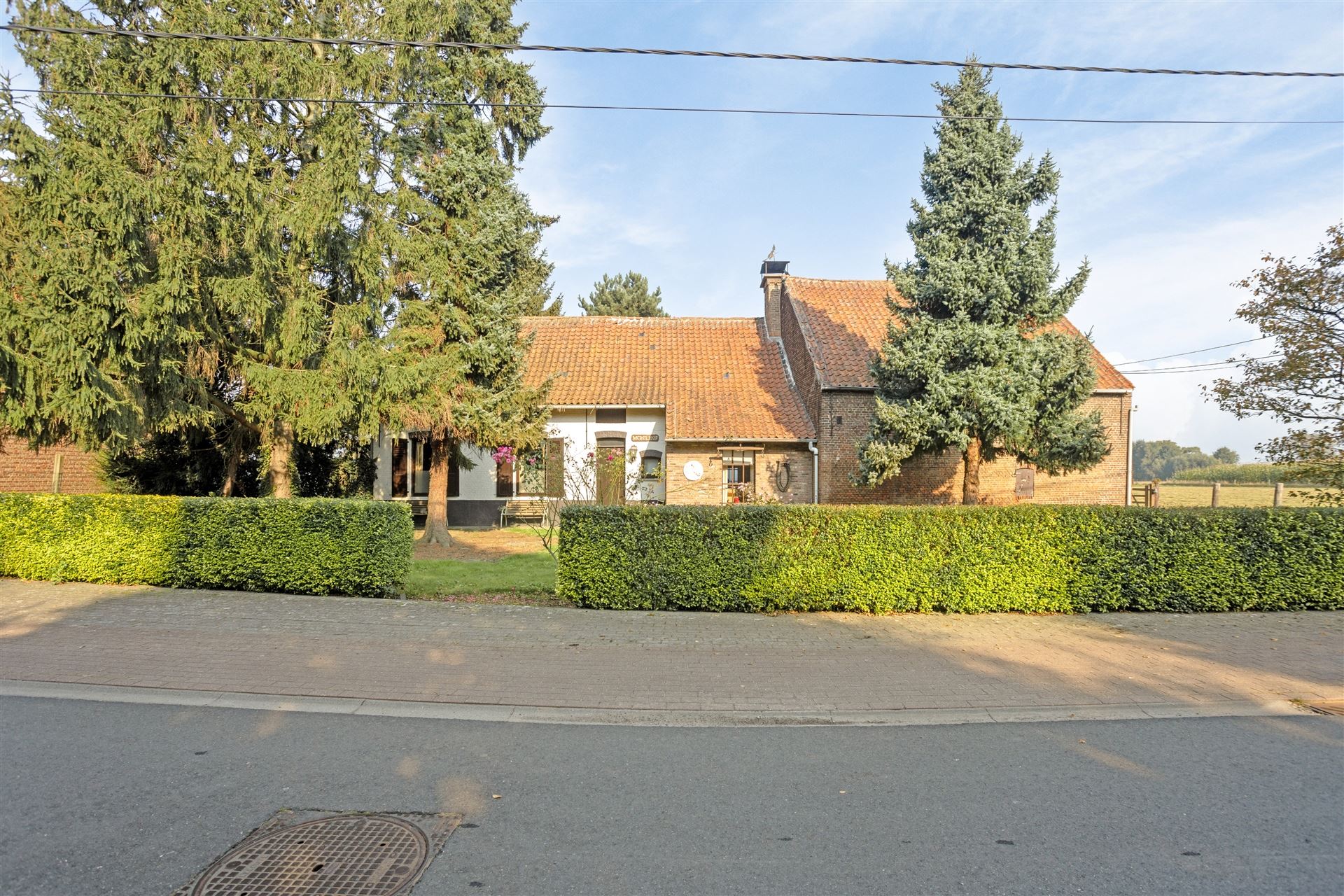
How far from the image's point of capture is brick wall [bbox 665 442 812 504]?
2016cm

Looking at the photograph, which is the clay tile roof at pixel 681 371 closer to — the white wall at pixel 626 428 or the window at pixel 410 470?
the white wall at pixel 626 428

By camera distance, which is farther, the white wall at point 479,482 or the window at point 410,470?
the window at point 410,470

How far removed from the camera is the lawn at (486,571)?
1015 centimetres

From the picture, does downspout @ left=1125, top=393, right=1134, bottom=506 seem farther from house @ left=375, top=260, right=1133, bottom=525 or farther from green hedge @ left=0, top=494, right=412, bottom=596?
green hedge @ left=0, top=494, right=412, bottom=596

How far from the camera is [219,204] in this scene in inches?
520

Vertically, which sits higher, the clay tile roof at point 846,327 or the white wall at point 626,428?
the clay tile roof at point 846,327

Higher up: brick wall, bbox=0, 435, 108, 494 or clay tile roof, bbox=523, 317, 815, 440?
clay tile roof, bbox=523, 317, 815, 440

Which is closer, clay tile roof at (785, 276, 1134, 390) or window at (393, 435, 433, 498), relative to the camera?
clay tile roof at (785, 276, 1134, 390)

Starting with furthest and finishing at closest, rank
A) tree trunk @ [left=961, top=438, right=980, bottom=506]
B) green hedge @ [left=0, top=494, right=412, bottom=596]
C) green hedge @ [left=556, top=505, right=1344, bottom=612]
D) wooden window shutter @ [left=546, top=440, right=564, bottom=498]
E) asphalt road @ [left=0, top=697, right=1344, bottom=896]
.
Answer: wooden window shutter @ [left=546, top=440, right=564, bottom=498], tree trunk @ [left=961, top=438, right=980, bottom=506], green hedge @ [left=0, top=494, right=412, bottom=596], green hedge @ [left=556, top=505, right=1344, bottom=612], asphalt road @ [left=0, top=697, right=1344, bottom=896]

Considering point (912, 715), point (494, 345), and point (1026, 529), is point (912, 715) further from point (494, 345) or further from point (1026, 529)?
point (494, 345)

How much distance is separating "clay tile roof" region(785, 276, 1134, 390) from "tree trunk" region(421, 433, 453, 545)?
9704mm

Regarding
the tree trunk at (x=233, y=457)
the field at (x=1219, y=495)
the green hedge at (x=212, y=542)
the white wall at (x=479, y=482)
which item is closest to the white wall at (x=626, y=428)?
the white wall at (x=479, y=482)

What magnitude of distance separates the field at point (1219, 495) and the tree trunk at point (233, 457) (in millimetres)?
27001

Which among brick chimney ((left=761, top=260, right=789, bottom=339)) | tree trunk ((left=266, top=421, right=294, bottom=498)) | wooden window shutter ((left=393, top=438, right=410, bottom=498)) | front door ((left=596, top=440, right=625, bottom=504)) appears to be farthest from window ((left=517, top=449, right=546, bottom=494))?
brick chimney ((left=761, top=260, right=789, bottom=339))
